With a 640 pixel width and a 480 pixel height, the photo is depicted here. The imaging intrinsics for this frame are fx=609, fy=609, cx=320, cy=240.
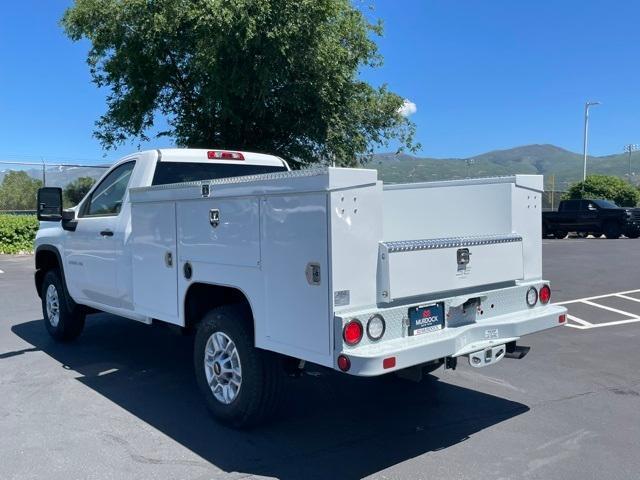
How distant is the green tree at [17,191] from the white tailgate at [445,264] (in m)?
20.9

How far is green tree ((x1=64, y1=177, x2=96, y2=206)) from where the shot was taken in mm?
20562

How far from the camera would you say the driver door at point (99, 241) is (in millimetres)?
6172

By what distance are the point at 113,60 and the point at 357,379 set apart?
12.9 metres

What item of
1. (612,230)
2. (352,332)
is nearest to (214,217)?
(352,332)

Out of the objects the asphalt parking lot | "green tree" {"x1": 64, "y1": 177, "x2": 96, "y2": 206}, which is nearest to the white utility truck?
the asphalt parking lot

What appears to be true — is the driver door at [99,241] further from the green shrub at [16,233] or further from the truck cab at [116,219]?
the green shrub at [16,233]

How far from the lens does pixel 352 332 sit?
3.80 meters

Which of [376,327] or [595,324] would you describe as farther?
[595,324]

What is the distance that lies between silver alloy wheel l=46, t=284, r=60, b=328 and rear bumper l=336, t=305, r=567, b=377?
16.9 feet

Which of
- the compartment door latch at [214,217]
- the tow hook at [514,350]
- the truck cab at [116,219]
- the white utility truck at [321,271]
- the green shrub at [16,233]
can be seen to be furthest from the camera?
the green shrub at [16,233]

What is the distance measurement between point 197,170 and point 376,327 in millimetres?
3275

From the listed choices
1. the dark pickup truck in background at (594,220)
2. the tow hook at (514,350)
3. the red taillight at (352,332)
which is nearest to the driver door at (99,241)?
the red taillight at (352,332)

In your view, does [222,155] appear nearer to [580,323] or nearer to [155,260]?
[155,260]

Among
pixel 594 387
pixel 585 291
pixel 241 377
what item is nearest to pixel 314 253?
pixel 241 377
